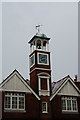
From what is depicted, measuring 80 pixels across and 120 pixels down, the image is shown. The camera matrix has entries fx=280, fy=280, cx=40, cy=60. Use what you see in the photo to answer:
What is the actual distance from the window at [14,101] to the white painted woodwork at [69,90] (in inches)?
185

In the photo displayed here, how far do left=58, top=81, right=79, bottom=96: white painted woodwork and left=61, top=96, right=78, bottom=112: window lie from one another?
59 cm

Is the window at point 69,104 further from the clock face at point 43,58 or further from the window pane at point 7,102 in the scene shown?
the window pane at point 7,102

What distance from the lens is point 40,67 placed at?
33094 millimetres

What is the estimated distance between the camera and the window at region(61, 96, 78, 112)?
32406 millimetres

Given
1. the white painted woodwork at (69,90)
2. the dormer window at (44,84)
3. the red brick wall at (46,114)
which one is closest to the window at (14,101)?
the red brick wall at (46,114)

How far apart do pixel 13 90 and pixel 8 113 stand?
2.53 m

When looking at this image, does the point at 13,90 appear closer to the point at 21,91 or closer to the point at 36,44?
the point at 21,91

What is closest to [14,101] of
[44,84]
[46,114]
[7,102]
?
[7,102]

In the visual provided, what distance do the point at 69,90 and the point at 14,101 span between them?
683 cm

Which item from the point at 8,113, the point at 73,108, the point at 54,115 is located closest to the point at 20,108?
the point at 8,113

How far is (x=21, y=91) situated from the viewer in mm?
30859

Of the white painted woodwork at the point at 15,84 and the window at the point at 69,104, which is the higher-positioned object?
the white painted woodwork at the point at 15,84

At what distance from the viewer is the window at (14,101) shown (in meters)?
30.0

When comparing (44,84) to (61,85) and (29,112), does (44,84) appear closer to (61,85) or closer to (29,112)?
(61,85)
